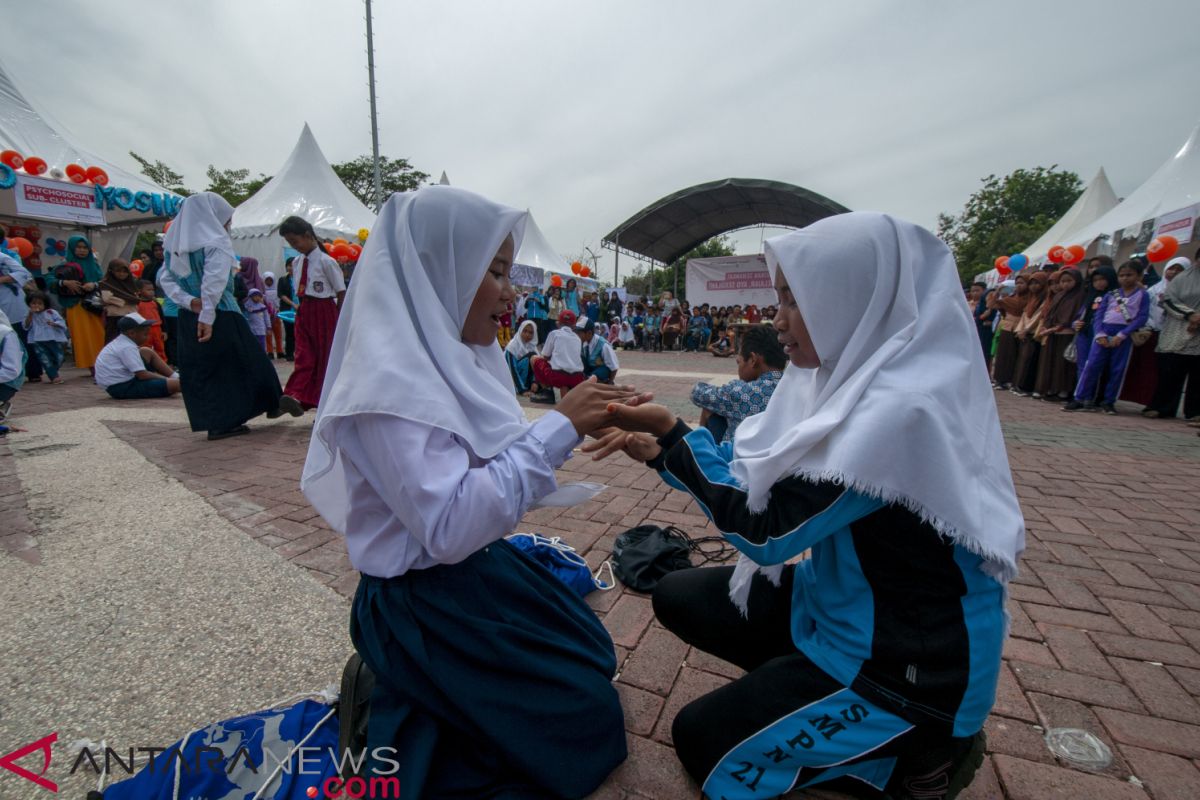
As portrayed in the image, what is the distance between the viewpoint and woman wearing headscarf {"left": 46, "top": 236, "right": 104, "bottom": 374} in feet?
28.5

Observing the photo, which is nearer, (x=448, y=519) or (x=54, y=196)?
(x=448, y=519)

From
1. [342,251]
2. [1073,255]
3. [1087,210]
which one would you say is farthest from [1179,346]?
[342,251]

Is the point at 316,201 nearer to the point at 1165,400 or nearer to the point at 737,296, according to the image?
the point at 737,296

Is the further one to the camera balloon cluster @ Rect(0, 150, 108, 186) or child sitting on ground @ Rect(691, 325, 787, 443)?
balloon cluster @ Rect(0, 150, 108, 186)

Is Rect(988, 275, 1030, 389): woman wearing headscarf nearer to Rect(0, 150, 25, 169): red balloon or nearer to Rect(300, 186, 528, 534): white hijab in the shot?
Rect(300, 186, 528, 534): white hijab

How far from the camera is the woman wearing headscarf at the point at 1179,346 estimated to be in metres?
6.18

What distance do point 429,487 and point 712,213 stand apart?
23.0m

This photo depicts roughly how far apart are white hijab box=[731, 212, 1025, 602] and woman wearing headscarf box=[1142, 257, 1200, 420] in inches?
302

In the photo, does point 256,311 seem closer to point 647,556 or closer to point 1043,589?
point 647,556

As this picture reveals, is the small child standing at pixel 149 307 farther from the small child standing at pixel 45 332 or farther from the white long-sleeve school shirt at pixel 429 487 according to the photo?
the white long-sleeve school shirt at pixel 429 487

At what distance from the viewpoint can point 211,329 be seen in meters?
4.62

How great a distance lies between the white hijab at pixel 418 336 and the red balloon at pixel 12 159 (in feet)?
46.2

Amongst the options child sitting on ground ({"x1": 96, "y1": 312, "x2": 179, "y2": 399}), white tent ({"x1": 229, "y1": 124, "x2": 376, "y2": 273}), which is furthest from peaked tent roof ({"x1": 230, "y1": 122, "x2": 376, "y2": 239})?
child sitting on ground ({"x1": 96, "y1": 312, "x2": 179, "y2": 399})

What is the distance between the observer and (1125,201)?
35.3 ft
